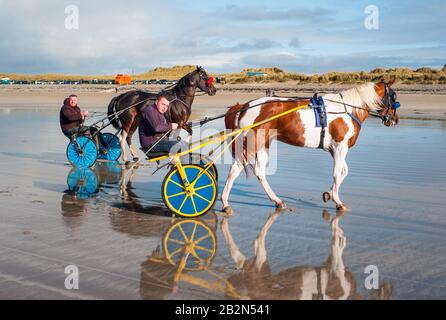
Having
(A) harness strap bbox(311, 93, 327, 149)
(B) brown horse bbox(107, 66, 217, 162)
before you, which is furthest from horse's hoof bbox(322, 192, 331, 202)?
(B) brown horse bbox(107, 66, 217, 162)

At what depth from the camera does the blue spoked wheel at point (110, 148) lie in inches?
551

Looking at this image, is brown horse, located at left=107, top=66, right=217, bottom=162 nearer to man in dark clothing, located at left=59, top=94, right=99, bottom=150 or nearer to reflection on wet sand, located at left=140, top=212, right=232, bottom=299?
man in dark clothing, located at left=59, top=94, right=99, bottom=150

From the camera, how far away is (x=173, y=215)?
326 inches

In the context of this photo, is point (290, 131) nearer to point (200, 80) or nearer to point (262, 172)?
point (262, 172)

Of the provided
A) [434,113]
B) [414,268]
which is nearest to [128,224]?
[414,268]

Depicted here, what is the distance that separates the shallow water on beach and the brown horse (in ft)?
5.71

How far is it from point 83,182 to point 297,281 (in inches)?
257

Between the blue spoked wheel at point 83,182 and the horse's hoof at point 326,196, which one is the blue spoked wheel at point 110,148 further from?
the horse's hoof at point 326,196

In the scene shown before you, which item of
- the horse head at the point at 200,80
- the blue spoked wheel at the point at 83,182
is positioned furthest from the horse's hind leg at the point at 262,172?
the horse head at the point at 200,80

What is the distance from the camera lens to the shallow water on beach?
212 inches

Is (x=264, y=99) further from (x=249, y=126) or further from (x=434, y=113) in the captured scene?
(x=434, y=113)

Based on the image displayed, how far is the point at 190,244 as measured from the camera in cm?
685

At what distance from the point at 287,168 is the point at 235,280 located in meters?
7.29

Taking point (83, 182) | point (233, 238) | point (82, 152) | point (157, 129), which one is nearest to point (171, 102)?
point (82, 152)
